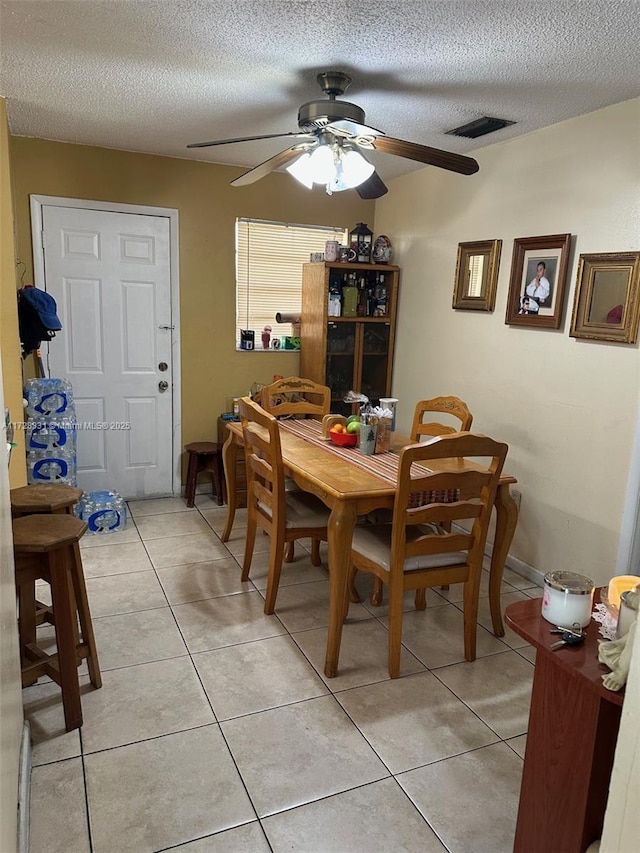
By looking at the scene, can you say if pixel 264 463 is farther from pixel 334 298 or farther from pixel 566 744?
pixel 334 298

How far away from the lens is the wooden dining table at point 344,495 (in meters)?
2.33

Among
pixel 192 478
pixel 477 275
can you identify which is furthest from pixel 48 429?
pixel 477 275

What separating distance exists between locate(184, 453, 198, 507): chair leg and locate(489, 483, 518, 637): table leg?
7.64 feet

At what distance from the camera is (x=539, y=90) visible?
2.62 m

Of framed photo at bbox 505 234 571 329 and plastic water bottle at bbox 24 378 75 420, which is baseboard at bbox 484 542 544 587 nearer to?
framed photo at bbox 505 234 571 329

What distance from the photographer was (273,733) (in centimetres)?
207

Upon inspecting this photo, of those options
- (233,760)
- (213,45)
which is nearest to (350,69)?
(213,45)

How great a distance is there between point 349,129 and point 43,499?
6.26 feet

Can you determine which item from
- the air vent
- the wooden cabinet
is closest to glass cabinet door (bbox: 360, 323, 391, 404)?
the wooden cabinet

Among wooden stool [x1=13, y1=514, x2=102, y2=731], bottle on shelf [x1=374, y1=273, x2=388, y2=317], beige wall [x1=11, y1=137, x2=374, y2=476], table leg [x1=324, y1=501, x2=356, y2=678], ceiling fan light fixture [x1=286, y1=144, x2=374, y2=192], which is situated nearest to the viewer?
wooden stool [x1=13, y1=514, x2=102, y2=731]

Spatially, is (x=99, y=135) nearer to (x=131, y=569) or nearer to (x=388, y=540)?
(x=131, y=569)

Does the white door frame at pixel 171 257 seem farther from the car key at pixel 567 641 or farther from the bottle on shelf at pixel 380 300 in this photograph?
the car key at pixel 567 641

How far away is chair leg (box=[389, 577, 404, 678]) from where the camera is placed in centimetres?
235

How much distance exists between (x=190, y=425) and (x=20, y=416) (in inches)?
54.4
